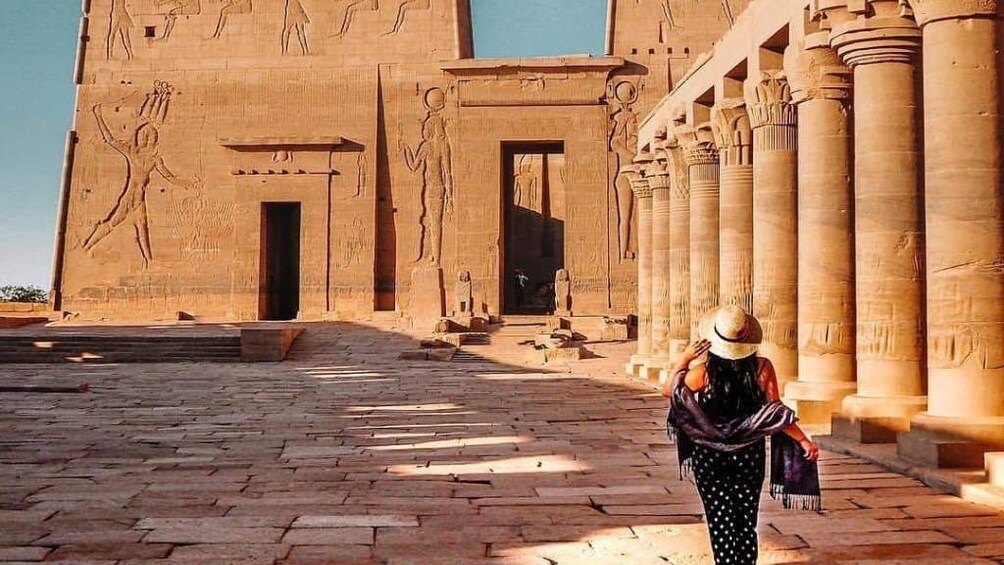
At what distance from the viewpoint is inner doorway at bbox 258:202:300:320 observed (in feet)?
86.5

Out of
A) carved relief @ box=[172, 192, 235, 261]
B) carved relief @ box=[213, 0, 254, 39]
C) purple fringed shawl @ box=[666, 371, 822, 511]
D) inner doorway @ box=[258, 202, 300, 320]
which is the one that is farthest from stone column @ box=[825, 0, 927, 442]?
carved relief @ box=[213, 0, 254, 39]

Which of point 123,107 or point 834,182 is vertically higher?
point 123,107

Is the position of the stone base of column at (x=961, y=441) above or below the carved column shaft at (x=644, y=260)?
below

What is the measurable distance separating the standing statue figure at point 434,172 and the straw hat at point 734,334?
22056 millimetres

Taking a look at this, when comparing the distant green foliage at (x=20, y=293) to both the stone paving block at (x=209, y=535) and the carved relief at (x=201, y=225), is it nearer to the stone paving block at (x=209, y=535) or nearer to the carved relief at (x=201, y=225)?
the carved relief at (x=201, y=225)

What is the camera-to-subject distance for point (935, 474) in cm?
586

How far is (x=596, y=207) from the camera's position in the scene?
24969 millimetres

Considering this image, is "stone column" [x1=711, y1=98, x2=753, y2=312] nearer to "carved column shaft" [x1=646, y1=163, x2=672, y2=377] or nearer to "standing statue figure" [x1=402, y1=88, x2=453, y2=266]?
"carved column shaft" [x1=646, y1=163, x2=672, y2=377]

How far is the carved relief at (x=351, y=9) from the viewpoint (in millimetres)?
26594

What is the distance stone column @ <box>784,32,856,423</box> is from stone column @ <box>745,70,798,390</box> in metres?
0.92

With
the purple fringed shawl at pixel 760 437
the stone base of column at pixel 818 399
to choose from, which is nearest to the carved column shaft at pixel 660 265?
the stone base of column at pixel 818 399

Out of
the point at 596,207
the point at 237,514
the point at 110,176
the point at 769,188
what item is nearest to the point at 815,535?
the point at 237,514

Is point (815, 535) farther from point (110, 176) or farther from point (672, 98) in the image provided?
point (110, 176)

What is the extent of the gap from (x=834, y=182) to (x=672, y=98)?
5520 millimetres
